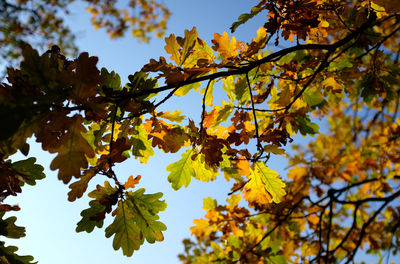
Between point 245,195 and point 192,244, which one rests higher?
point 192,244

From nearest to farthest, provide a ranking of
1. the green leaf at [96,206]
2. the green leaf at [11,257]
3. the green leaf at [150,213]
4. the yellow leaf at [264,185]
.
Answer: the green leaf at [11,257] < the green leaf at [96,206] < the green leaf at [150,213] < the yellow leaf at [264,185]

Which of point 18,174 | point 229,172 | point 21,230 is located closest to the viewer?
point 18,174

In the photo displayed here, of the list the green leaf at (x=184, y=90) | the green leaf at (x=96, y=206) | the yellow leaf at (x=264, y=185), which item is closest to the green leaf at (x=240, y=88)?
the green leaf at (x=184, y=90)

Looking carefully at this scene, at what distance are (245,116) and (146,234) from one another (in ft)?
3.33

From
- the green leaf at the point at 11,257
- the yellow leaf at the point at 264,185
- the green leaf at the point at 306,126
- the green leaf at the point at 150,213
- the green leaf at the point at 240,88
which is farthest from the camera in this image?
the green leaf at the point at 306,126

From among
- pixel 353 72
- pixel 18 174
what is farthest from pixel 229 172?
Result: pixel 353 72

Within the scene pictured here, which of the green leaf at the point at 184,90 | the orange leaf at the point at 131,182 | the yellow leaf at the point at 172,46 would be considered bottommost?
the orange leaf at the point at 131,182

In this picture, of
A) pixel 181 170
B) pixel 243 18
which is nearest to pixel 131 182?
pixel 181 170

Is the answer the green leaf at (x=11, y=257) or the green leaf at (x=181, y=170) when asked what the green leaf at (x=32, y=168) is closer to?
the green leaf at (x=11, y=257)

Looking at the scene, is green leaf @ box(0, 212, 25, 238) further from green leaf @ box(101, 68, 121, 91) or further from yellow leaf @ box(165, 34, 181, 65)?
yellow leaf @ box(165, 34, 181, 65)

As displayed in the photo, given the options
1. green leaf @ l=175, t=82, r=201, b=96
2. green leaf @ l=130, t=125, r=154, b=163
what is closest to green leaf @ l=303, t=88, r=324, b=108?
green leaf @ l=175, t=82, r=201, b=96

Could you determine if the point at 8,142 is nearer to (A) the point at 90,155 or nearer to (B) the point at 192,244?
(A) the point at 90,155

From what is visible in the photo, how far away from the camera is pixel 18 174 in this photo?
126 cm

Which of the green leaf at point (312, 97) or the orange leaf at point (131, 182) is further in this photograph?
the green leaf at point (312, 97)
